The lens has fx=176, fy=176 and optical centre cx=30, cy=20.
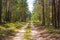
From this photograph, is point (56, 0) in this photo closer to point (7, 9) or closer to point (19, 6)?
point (7, 9)

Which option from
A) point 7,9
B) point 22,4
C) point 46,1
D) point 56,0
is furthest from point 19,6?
point 56,0

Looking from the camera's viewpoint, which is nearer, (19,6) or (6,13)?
(6,13)

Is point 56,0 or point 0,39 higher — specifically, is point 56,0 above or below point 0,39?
above

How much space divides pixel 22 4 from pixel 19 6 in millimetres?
2275

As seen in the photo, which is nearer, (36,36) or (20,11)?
(36,36)

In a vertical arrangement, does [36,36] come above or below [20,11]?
below

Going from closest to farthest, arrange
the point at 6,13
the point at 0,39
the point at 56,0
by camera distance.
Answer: the point at 0,39 < the point at 56,0 < the point at 6,13

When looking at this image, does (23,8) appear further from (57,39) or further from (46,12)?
(57,39)

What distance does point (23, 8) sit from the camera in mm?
77000

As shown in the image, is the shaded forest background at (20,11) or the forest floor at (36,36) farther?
the shaded forest background at (20,11)

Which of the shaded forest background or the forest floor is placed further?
the shaded forest background

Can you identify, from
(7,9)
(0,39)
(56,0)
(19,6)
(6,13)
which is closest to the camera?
(0,39)

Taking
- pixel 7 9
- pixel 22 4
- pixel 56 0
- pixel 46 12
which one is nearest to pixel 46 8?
pixel 46 12

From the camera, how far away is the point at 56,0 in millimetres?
30594
